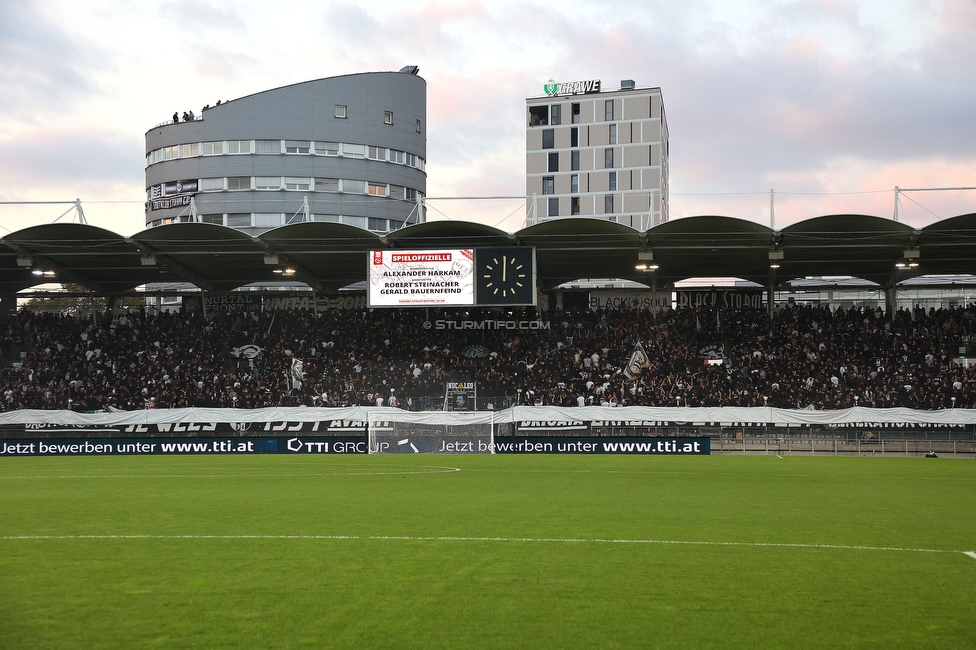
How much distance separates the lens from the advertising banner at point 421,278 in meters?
35.7

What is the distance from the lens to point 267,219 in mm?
79938

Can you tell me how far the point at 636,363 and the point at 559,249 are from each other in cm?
644

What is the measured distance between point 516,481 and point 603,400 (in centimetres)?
1717

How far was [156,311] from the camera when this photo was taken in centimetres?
4709

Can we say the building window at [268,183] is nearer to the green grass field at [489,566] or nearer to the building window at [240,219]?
the building window at [240,219]

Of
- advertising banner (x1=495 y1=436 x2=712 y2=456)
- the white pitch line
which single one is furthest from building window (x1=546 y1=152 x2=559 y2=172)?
the white pitch line

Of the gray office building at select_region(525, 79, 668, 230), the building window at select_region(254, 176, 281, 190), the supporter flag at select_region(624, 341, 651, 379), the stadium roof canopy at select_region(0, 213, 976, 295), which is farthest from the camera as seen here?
the gray office building at select_region(525, 79, 668, 230)

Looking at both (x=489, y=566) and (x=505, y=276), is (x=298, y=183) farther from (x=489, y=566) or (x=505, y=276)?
(x=489, y=566)

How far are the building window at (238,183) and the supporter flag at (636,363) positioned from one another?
2004 inches

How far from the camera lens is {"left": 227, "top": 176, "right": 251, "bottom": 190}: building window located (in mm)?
79000

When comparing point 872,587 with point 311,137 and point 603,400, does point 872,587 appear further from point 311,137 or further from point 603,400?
point 311,137

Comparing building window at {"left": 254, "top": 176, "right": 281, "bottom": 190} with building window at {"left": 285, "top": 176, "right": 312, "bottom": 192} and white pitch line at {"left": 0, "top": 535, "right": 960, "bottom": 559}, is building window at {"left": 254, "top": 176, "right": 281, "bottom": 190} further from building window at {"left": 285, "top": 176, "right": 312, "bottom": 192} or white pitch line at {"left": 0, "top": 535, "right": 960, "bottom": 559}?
white pitch line at {"left": 0, "top": 535, "right": 960, "bottom": 559}

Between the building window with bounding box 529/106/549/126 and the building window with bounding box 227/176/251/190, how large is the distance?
119 feet

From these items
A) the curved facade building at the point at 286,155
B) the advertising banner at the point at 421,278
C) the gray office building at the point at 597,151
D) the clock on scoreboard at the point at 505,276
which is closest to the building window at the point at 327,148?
the curved facade building at the point at 286,155
